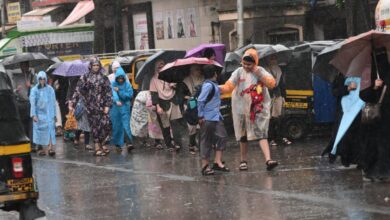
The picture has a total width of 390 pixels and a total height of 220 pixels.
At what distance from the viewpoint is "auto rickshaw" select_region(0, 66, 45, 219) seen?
24.2 feet

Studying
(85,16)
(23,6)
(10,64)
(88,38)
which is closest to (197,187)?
(10,64)

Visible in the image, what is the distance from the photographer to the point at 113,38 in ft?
104

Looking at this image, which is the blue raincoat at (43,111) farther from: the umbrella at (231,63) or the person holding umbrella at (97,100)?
the umbrella at (231,63)

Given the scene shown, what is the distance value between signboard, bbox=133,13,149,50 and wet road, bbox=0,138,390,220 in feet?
64.2

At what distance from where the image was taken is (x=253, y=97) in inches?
448

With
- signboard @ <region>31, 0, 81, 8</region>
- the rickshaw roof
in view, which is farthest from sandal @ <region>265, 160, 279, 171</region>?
signboard @ <region>31, 0, 81, 8</region>

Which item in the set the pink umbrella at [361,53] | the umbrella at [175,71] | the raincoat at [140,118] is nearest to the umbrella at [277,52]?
the umbrella at [175,71]

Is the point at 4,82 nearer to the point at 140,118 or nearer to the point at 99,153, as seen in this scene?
the point at 99,153

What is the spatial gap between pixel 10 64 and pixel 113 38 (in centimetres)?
1393

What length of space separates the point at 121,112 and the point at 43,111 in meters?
1.53

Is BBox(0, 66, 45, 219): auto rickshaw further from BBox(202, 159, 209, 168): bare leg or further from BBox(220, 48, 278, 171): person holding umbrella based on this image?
BBox(220, 48, 278, 171): person holding umbrella

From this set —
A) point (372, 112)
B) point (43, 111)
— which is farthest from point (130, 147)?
point (372, 112)

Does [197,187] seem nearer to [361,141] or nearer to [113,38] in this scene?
[361,141]

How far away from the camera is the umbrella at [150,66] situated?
1527 cm
